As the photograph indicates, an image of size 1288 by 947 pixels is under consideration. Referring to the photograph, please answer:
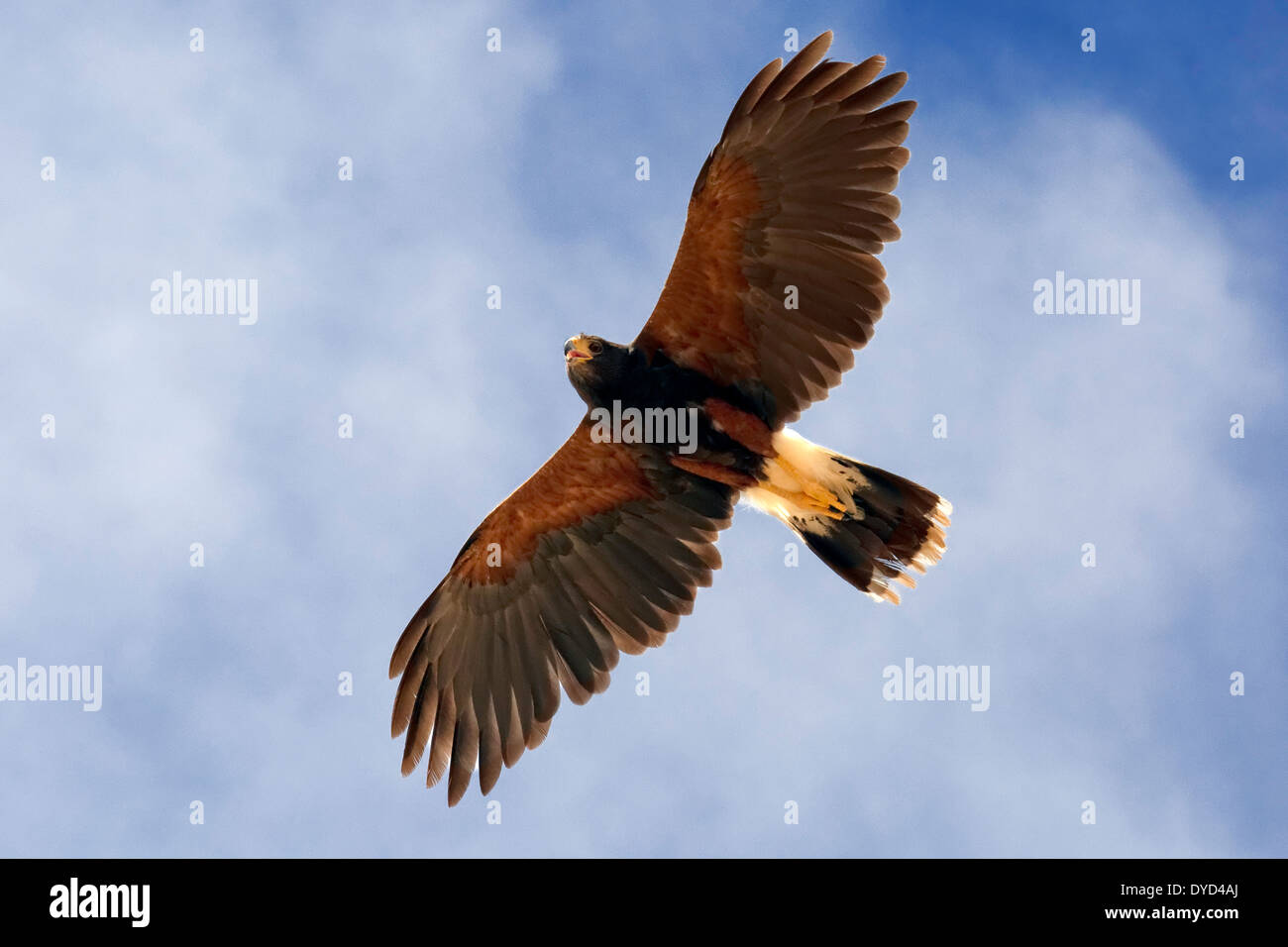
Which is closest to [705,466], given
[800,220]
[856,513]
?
[856,513]

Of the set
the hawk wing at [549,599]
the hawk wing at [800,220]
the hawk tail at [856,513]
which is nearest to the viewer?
the hawk wing at [800,220]

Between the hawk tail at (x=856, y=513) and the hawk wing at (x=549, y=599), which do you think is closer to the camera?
the hawk tail at (x=856, y=513)

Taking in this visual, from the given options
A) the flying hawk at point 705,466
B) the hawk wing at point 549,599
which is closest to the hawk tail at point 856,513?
the flying hawk at point 705,466

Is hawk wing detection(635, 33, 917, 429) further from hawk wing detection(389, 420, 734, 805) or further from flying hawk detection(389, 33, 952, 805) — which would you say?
hawk wing detection(389, 420, 734, 805)

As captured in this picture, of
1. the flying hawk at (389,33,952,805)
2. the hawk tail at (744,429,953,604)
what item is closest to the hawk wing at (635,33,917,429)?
the flying hawk at (389,33,952,805)

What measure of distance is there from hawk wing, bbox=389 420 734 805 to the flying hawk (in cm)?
2

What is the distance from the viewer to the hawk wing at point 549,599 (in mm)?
11820

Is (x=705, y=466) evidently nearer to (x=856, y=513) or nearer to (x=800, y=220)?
(x=856, y=513)

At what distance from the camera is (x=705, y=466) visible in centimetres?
1172

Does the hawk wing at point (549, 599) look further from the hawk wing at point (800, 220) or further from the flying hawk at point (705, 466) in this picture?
the hawk wing at point (800, 220)

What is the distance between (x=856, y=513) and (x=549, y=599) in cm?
288

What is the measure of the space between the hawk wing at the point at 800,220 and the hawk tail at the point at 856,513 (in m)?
0.61

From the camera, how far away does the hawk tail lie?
1132 centimetres
